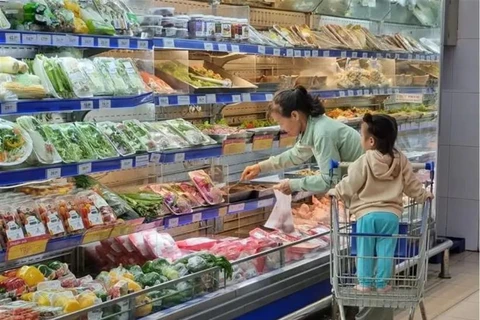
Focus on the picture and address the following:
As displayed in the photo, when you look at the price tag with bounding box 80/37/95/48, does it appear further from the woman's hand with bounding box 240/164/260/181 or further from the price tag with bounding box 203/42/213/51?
the woman's hand with bounding box 240/164/260/181

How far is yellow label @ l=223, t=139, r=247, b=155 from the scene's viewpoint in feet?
15.8

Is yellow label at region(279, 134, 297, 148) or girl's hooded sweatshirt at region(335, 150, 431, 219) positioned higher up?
yellow label at region(279, 134, 297, 148)

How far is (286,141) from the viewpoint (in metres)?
5.55

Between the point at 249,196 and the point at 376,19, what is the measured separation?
294 cm

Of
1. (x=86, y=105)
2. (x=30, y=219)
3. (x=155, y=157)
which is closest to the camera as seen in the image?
(x=30, y=219)

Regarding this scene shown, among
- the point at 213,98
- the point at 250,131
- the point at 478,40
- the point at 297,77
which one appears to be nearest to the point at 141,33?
the point at 213,98

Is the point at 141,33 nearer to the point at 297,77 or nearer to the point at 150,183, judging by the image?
the point at 150,183

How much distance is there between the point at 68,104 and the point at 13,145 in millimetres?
333

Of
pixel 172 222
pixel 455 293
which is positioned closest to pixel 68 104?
pixel 172 222

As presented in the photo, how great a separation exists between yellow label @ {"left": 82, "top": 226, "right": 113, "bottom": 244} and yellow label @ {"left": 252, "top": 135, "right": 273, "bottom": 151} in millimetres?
1454

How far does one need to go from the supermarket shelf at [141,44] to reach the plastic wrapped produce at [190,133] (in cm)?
45

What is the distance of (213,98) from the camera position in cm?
487

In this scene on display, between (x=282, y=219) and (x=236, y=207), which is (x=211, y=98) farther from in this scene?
(x=282, y=219)

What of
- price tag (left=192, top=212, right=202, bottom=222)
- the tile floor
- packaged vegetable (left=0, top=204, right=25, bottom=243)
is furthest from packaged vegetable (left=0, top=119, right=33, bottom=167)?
the tile floor
